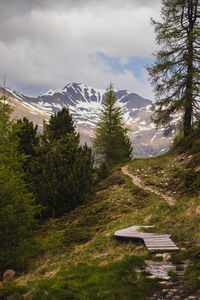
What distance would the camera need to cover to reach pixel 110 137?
35.3 metres

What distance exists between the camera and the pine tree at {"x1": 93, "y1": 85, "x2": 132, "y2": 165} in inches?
1391

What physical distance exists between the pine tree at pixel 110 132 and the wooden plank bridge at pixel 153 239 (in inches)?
1024

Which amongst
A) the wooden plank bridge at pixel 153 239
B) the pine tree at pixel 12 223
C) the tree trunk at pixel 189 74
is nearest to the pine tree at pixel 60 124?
the tree trunk at pixel 189 74

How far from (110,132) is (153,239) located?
2845 centimetres

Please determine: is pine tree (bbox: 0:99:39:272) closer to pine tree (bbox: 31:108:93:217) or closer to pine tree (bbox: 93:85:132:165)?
pine tree (bbox: 31:108:93:217)

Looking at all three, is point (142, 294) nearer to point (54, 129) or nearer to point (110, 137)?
point (54, 129)

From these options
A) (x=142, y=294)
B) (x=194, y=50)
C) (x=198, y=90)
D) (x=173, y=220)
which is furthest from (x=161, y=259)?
(x=194, y=50)

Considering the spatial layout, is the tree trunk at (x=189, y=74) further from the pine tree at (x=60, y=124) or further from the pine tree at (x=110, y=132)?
the pine tree at (x=60, y=124)

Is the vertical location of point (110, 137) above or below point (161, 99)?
below

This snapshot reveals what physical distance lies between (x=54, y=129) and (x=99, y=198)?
14518 mm

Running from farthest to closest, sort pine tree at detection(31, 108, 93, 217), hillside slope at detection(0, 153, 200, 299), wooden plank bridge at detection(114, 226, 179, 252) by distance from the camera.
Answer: pine tree at detection(31, 108, 93, 217) → wooden plank bridge at detection(114, 226, 179, 252) → hillside slope at detection(0, 153, 200, 299)

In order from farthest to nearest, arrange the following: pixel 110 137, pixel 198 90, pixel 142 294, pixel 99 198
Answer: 1. pixel 110 137
2. pixel 198 90
3. pixel 99 198
4. pixel 142 294

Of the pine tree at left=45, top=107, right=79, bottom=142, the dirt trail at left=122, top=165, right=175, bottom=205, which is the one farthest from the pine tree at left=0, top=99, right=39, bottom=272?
the pine tree at left=45, top=107, right=79, bottom=142

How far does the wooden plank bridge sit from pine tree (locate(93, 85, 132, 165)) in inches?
1024
